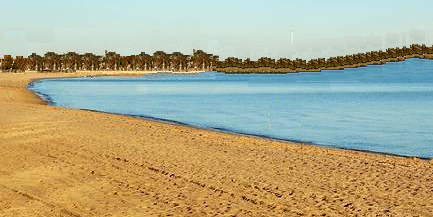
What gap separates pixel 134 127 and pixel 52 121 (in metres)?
4.67

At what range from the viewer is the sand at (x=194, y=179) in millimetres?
12289

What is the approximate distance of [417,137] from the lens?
33.1 metres

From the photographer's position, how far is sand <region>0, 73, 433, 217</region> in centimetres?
1229

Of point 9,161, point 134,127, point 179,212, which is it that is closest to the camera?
point 179,212

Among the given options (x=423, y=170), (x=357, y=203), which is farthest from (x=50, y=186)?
(x=423, y=170)

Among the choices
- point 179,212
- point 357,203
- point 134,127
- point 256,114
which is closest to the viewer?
point 179,212

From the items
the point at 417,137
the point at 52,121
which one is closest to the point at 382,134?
the point at 417,137

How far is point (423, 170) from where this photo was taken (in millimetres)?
18422

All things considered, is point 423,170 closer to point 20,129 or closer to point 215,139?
point 215,139

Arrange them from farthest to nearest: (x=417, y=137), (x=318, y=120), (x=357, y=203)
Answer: (x=318, y=120) → (x=417, y=137) → (x=357, y=203)

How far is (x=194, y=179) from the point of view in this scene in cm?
1544

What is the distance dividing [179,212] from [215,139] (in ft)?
45.7

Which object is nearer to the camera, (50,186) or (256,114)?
(50,186)

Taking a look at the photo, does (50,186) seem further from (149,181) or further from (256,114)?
(256,114)
